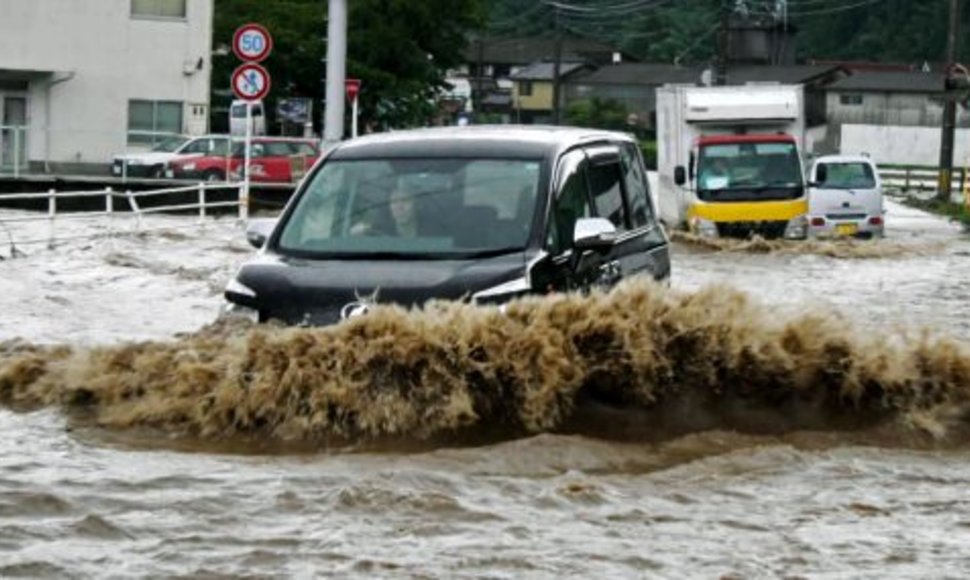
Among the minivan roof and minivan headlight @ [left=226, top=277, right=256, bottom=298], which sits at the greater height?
the minivan roof

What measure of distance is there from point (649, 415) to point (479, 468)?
1.14m

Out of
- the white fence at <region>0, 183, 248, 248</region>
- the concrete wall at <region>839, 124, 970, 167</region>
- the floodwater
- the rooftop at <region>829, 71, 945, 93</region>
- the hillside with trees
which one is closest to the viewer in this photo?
the floodwater

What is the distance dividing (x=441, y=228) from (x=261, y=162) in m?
33.4

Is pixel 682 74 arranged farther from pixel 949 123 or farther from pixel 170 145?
pixel 170 145

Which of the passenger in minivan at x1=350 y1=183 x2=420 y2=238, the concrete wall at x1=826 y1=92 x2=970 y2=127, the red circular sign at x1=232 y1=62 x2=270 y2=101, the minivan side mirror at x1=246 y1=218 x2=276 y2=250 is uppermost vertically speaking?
the concrete wall at x1=826 y1=92 x2=970 y2=127

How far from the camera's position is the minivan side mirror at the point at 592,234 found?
32.2 ft

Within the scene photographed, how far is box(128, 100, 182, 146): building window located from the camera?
48.1m

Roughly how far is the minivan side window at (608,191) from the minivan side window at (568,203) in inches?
5.8

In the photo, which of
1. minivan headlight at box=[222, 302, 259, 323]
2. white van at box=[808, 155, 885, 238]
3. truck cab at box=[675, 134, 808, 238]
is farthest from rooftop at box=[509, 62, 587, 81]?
minivan headlight at box=[222, 302, 259, 323]

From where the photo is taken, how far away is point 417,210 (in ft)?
32.9

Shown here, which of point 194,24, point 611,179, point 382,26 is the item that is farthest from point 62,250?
point 382,26

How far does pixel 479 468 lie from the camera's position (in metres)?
8.20

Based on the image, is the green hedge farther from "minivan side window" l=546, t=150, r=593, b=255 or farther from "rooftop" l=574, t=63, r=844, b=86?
"minivan side window" l=546, t=150, r=593, b=255

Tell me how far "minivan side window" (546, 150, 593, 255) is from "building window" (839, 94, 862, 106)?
9870 cm
